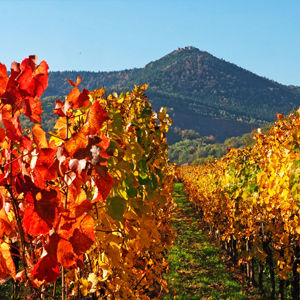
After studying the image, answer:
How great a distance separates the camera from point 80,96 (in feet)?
3.29

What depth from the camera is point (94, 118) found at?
886 mm

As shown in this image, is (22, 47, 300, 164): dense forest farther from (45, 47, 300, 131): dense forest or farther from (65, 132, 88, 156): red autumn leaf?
(65, 132, 88, 156): red autumn leaf

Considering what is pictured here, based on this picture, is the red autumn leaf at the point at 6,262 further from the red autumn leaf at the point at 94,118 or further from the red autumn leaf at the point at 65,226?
the red autumn leaf at the point at 94,118

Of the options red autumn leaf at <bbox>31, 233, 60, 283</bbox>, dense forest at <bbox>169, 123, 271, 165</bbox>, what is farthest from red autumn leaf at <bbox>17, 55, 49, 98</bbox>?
dense forest at <bbox>169, 123, 271, 165</bbox>

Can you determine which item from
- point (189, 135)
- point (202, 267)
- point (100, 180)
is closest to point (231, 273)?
point (202, 267)

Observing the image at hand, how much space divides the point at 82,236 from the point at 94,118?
Answer: 0.35 m

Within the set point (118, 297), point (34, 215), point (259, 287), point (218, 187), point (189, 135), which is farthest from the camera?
point (189, 135)

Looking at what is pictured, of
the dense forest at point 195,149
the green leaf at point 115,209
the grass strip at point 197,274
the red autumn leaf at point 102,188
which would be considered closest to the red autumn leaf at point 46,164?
the red autumn leaf at point 102,188

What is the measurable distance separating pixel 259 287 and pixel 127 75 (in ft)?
599

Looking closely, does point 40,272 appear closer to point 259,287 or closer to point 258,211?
point 258,211

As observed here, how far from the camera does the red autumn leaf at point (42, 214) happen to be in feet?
2.27

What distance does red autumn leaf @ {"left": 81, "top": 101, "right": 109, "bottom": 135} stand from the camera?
0.88 m

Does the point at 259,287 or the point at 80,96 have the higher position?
the point at 80,96

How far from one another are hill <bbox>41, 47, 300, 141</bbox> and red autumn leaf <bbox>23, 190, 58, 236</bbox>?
13573cm
